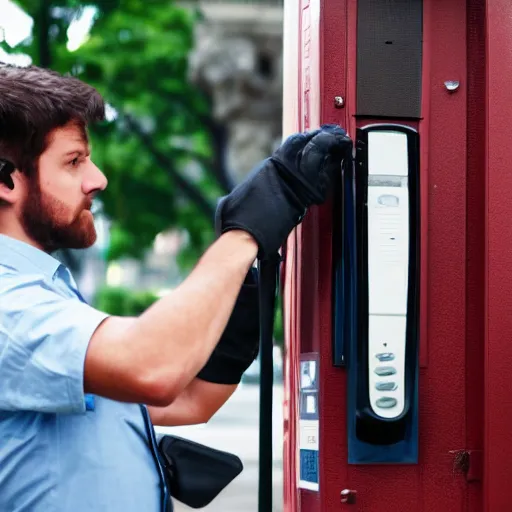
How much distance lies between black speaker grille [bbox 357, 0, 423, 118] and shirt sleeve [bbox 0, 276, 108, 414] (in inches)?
27.2

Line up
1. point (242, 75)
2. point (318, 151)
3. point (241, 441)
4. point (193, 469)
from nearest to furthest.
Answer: point (318, 151) < point (193, 469) < point (241, 441) < point (242, 75)

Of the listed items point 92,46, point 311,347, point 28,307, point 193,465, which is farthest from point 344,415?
point 92,46

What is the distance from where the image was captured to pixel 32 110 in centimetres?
198

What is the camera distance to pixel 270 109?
1955 centimetres

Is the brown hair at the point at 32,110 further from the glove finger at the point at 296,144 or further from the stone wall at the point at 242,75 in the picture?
the stone wall at the point at 242,75

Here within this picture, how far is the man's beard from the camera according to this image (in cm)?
199

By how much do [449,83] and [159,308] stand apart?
754 millimetres

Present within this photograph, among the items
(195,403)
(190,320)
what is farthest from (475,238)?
(195,403)

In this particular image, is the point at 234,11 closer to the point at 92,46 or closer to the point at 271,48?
the point at 271,48

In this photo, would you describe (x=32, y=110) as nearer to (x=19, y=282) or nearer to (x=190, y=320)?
(x=19, y=282)

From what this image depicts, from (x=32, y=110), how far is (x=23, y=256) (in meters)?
0.27

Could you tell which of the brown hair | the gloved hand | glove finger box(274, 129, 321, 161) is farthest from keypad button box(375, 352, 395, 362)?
the brown hair

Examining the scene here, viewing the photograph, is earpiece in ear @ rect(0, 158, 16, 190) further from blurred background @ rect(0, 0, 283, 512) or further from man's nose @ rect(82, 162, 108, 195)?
blurred background @ rect(0, 0, 283, 512)

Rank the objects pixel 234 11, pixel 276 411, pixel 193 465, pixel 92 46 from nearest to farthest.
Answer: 1. pixel 193 465
2. pixel 276 411
3. pixel 92 46
4. pixel 234 11
